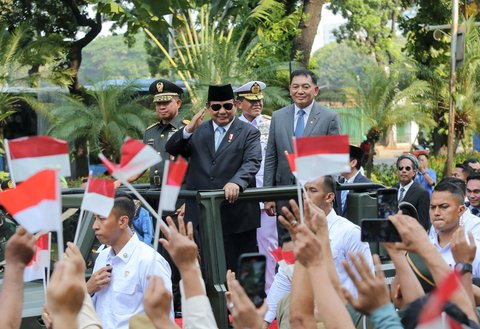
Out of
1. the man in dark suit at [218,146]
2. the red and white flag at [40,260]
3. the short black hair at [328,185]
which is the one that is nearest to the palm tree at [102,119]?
the man in dark suit at [218,146]

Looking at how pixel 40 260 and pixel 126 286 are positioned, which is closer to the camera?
pixel 40 260

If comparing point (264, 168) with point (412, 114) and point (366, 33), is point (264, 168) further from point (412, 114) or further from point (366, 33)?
point (366, 33)

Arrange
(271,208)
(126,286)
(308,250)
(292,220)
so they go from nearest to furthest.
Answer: (308,250) < (292,220) < (126,286) < (271,208)

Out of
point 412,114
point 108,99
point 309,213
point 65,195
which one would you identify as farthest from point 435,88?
point 309,213

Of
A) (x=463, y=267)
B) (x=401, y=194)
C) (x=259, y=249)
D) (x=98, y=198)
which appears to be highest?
(x=98, y=198)

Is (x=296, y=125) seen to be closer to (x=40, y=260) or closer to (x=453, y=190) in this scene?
(x=453, y=190)

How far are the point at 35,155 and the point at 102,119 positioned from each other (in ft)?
60.8

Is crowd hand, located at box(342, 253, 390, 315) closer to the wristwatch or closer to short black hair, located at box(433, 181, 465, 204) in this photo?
the wristwatch

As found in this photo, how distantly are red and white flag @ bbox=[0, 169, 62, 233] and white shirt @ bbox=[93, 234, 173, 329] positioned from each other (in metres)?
1.82

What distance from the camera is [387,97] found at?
A: 2467 cm

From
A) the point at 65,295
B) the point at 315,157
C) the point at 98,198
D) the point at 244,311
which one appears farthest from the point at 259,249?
the point at 65,295

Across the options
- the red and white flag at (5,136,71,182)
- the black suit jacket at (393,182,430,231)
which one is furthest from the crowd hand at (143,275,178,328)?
the black suit jacket at (393,182,430,231)

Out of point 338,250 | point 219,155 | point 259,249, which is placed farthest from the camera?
point 259,249

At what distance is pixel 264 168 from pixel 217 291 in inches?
91.8
